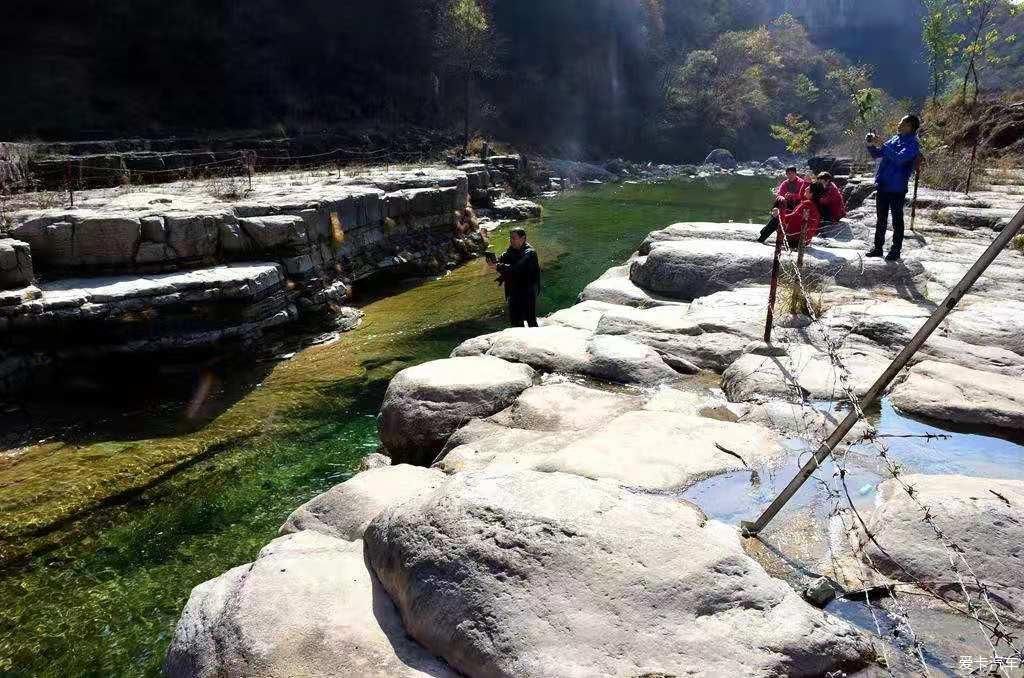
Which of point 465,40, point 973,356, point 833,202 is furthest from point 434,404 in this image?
point 465,40

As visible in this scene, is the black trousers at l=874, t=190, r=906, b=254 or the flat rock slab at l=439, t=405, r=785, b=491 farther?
the black trousers at l=874, t=190, r=906, b=254

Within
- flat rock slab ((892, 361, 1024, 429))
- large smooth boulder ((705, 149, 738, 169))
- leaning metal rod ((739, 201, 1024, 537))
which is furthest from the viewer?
large smooth boulder ((705, 149, 738, 169))


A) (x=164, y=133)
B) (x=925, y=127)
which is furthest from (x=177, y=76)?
(x=925, y=127)

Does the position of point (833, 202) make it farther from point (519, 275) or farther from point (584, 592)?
point (584, 592)

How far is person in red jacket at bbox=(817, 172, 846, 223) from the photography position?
31.5 ft

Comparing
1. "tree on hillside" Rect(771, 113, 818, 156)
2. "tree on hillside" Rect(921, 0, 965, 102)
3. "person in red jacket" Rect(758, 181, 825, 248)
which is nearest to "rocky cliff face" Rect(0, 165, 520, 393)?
"person in red jacket" Rect(758, 181, 825, 248)

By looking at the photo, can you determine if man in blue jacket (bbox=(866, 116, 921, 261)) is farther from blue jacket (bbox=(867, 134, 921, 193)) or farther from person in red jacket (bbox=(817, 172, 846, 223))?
person in red jacket (bbox=(817, 172, 846, 223))

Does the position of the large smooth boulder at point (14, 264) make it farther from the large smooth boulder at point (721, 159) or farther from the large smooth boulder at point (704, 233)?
the large smooth boulder at point (721, 159)

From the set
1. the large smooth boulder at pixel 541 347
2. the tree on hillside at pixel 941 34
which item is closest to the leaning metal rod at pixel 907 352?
the large smooth boulder at pixel 541 347

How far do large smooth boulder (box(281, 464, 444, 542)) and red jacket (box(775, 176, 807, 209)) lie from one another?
6856 millimetres

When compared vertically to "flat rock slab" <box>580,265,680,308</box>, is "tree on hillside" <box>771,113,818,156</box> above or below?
above

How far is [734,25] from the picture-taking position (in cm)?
7756

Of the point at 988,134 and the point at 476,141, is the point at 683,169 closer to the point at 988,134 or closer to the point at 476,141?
the point at 476,141

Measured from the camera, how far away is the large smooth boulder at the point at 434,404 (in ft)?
17.6
